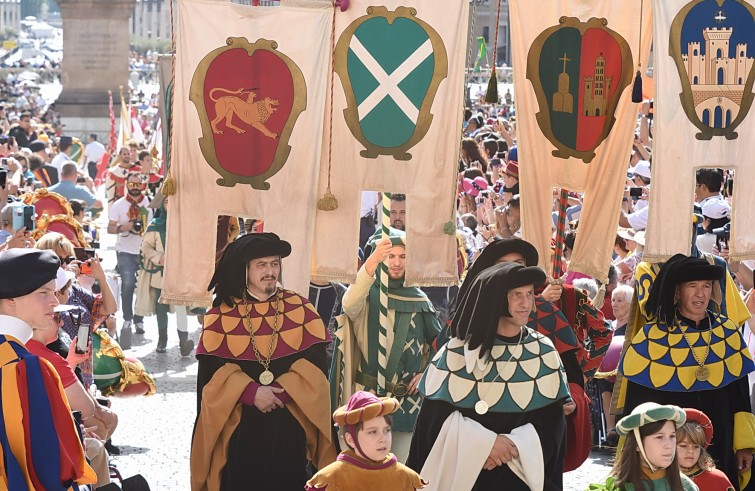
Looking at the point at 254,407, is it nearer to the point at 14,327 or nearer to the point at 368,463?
the point at 368,463

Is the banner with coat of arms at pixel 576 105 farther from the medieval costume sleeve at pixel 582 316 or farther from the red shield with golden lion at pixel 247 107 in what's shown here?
the red shield with golden lion at pixel 247 107

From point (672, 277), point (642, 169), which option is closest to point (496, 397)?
point (672, 277)

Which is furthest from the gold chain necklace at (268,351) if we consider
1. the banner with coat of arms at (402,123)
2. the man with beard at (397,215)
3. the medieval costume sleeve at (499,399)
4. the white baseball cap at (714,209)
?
the white baseball cap at (714,209)

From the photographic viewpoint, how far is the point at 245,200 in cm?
825

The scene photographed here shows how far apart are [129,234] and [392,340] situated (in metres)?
7.18

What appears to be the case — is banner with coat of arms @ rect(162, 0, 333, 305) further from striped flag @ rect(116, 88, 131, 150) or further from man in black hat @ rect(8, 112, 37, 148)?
man in black hat @ rect(8, 112, 37, 148)

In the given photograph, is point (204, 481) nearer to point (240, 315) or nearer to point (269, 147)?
point (240, 315)

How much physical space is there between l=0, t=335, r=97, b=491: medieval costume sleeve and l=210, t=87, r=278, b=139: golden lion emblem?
8.46ft

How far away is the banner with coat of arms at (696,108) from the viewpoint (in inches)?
316

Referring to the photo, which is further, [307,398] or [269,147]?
[269,147]

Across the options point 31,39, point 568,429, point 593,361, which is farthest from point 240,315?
point 31,39

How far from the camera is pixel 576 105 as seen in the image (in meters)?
8.32

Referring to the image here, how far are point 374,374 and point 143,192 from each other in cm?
754

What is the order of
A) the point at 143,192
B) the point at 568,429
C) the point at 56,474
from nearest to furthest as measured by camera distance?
1. the point at 56,474
2. the point at 568,429
3. the point at 143,192
